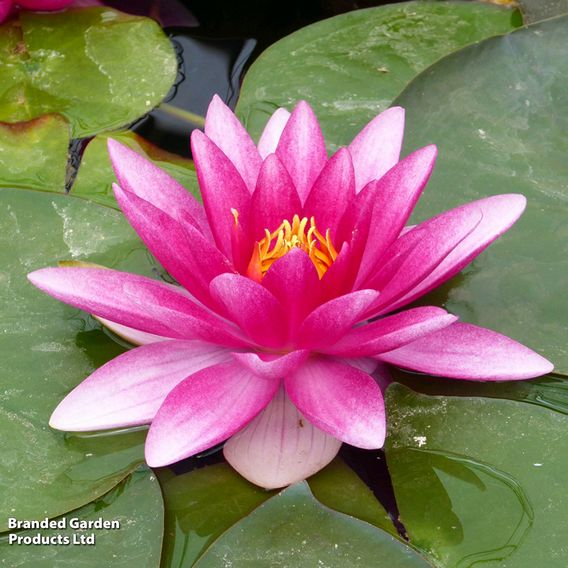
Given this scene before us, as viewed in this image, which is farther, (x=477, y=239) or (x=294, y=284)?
(x=477, y=239)

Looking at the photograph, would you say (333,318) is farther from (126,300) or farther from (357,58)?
(357,58)

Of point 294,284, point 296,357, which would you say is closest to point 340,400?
point 296,357

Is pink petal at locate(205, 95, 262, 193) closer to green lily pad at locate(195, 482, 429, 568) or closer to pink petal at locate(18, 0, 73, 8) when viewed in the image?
green lily pad at locate(195, 482, 429, 568)

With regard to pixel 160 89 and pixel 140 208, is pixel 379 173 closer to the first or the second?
pixel 140 208

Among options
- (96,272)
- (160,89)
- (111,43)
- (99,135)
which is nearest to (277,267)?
(96,272)

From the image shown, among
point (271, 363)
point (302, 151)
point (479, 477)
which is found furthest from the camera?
point (302, 151)

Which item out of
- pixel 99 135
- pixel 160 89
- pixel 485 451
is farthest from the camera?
pixel 160 89

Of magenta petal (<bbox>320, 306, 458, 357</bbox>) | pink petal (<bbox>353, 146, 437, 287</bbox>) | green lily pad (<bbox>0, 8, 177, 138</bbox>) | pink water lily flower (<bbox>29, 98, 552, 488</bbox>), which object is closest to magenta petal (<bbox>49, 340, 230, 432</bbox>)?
pink water lily flower (<bbox>29, 98, 552, 488</bbox>)

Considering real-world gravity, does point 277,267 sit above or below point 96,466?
above

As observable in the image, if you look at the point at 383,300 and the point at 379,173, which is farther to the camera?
the point at 379,173
